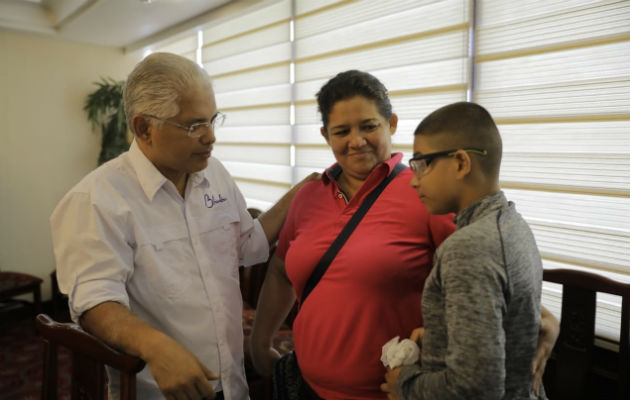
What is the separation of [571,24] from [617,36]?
0.22m

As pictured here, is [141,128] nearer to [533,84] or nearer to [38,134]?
[533,84]

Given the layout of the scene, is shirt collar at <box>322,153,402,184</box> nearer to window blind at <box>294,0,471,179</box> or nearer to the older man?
the older man

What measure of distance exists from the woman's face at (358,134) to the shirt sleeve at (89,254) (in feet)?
2.24

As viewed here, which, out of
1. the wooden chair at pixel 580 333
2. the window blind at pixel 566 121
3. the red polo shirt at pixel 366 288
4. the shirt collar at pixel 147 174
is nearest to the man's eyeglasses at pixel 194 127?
the shirt collar at pixel 147 174

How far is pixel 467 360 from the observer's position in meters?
0.82

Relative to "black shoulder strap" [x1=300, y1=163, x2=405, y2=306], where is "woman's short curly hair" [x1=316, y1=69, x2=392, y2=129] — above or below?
above

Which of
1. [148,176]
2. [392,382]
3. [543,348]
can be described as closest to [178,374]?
[392,382]

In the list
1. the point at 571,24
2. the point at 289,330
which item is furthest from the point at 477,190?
the point at 289,330

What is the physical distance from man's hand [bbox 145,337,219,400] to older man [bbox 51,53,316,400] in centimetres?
3

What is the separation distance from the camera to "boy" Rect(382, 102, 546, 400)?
2.67 ft

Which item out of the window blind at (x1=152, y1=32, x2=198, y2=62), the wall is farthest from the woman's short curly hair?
the wall

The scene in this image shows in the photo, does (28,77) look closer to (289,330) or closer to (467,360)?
(289,330)

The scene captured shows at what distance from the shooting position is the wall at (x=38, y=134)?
498 cm
